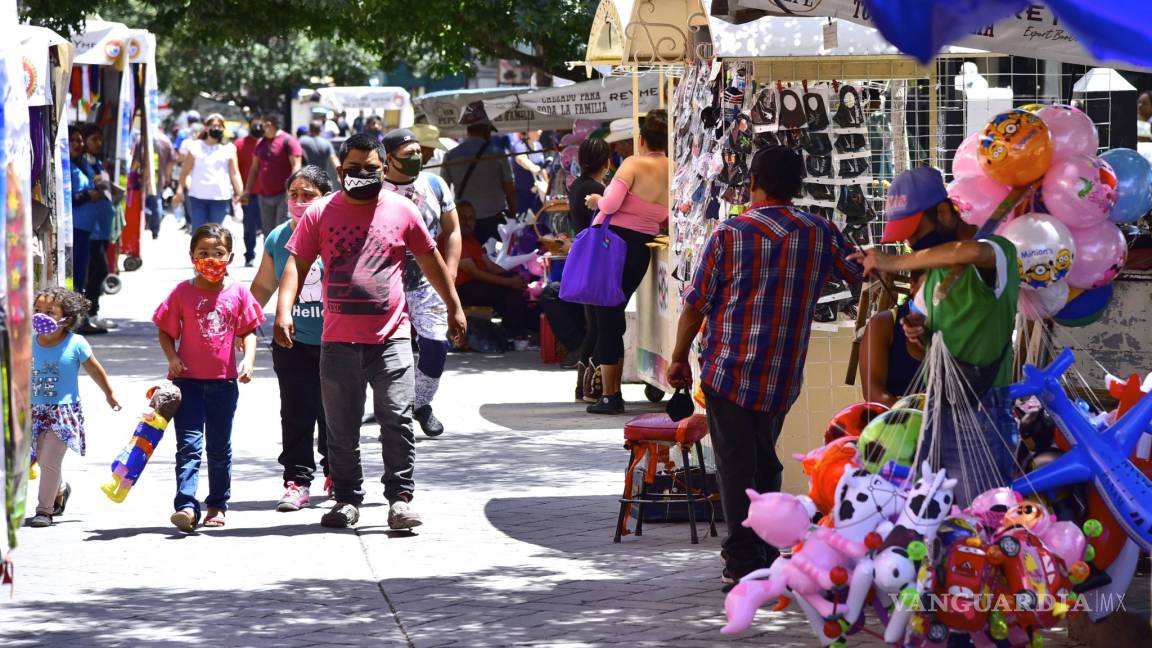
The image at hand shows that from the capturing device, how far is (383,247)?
304 inches

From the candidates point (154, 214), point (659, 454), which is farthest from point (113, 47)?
point (659, 454)

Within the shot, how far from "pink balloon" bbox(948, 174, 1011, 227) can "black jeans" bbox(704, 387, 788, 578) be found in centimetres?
109

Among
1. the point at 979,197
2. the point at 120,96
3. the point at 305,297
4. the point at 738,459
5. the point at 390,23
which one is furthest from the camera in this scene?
the point at 120,96

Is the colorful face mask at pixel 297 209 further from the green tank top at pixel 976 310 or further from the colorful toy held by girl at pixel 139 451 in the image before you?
the green tank top at pixel 976 310

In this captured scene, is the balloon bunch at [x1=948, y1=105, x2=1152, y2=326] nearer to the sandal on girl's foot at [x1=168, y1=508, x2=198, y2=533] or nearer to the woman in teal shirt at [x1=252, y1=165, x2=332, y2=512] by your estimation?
the woman in teal shirt at [x1=252, y1=165, x2=332, y2=512]

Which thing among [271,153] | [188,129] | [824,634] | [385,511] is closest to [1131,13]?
[824,634]

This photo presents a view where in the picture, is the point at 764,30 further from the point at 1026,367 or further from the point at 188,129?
the point at 188,129

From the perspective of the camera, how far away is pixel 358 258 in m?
7.67

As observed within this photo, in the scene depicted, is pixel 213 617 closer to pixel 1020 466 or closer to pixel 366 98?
pixel 1020 466

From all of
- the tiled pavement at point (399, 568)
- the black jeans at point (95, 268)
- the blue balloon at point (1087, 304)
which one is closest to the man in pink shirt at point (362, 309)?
the tiled pavement at point (399, 568)

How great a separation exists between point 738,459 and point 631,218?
195 inches

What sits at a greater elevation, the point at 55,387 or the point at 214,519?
the point at 55,387

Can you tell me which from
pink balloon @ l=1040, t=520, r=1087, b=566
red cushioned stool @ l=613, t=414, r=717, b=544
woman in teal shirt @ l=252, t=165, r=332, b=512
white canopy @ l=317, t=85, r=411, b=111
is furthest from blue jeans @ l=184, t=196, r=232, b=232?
pink balloon @ l=1040, t=520, r=1087, b=566

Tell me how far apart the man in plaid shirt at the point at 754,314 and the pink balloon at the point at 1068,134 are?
3.07 ft
